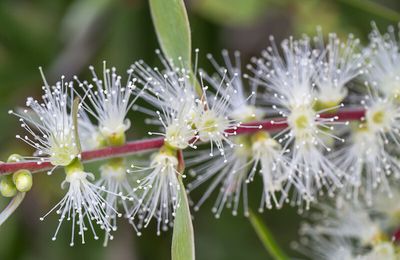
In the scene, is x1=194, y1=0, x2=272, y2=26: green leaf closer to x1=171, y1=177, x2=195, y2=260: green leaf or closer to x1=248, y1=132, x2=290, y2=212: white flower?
x1=248, y1=132, x2=290, y2=212: white flower

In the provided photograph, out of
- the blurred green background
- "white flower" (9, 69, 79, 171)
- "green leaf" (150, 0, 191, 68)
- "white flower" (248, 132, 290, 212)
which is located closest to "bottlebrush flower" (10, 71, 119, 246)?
"white flower" (9, 69, 79, 171)

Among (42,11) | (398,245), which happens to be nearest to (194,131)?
(398,245)

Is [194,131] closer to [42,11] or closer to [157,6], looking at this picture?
[157,6]

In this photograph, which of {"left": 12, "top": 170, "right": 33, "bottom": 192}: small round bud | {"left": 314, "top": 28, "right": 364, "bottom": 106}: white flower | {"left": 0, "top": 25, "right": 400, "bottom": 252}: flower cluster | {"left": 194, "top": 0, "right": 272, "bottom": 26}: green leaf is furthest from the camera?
{"left": 194, "top": 0, "right": 272, "bottom": 26}: green leaf

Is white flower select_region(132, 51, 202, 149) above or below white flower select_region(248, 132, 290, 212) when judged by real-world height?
above

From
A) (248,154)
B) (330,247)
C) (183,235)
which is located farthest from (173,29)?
(330,247)

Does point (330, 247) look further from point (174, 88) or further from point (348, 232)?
point (174, 88)
